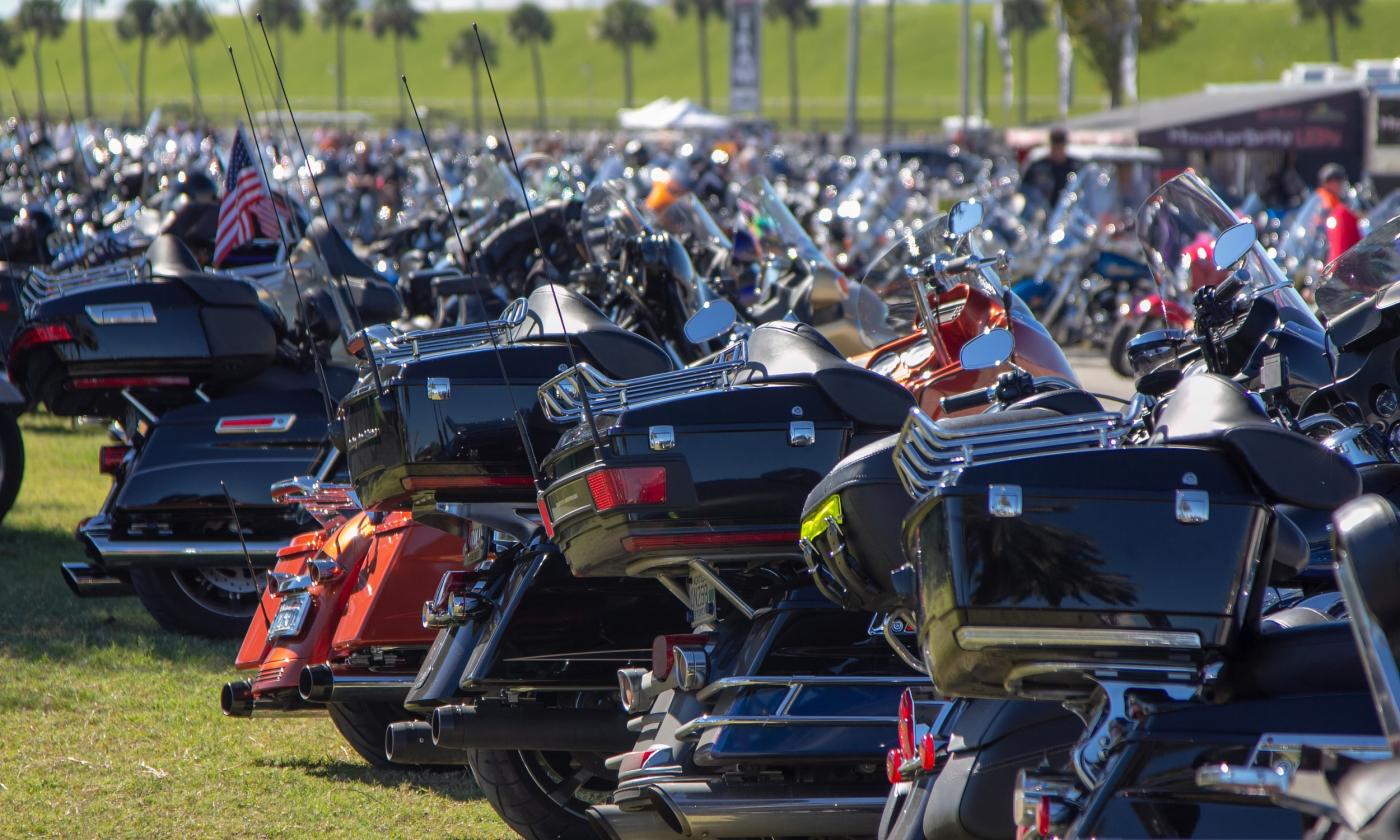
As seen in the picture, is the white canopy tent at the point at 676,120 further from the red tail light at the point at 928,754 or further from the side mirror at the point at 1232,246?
the red tail light at the point at 928,754

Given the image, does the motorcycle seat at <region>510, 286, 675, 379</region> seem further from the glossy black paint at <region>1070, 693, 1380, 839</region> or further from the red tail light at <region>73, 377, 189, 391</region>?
the red tail light at <region>73, 377, 189, 391</region>

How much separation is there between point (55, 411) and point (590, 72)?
118 metres

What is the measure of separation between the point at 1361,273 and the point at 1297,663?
6.18 feet

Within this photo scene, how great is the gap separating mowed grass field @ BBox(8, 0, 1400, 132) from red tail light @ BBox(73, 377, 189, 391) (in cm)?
8651

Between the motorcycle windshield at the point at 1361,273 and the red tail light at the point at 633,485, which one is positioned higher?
the motorcycle windshield at the point at 1361,273

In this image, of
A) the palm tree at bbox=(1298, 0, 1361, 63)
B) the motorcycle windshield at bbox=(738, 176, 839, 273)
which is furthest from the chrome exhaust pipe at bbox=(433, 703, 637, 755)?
the palm tree at bbox=(1298, 0, 1361, 63)

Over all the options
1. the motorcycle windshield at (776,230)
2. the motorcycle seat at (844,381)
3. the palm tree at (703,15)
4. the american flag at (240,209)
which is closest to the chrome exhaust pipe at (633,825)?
the motorcycle seat at (844,381)

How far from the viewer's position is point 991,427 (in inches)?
113

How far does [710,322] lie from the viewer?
5.06 metres

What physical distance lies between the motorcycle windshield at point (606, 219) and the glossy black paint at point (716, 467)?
3.78 m

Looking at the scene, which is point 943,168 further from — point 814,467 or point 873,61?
point 873,61

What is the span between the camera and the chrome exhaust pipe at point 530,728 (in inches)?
174

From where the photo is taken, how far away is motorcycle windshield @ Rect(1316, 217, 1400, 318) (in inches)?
169

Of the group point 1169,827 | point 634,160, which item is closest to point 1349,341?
point 1169,827
